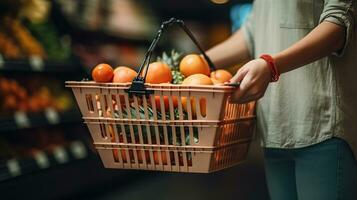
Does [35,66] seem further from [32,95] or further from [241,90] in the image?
[241,90]

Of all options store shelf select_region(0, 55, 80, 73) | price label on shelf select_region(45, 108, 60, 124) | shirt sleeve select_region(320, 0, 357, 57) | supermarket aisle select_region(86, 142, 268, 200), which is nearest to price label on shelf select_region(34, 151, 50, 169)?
price label on shelf select_region(45, 108, 60, 124)

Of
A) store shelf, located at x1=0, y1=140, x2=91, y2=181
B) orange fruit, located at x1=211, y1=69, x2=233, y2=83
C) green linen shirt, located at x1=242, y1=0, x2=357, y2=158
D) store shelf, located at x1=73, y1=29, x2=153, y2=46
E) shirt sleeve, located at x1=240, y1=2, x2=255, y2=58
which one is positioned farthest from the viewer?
store shelf, located at x1=73, y1=29, x2=153, y2=46

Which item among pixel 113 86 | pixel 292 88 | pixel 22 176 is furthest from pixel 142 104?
pixel 22 176

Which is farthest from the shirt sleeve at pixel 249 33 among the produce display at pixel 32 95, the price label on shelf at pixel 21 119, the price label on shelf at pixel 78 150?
the price label on shelf at pixel 78 150

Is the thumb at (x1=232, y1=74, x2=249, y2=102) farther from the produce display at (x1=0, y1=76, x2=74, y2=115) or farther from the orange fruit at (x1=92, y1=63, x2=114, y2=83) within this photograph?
the produce display at (x1=0, y1=76, x2=74, y2=115)

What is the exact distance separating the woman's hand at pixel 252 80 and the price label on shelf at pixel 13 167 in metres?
2.16

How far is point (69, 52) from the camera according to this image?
13.5 feet

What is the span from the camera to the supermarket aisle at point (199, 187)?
4.04 metres

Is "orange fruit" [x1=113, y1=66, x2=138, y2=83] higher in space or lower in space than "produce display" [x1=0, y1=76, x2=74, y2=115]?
higher

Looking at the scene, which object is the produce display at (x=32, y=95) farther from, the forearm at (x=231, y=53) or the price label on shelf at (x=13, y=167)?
the forearm at (x=231, y=53)

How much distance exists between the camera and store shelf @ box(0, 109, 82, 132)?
323 cm

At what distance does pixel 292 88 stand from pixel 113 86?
597mm

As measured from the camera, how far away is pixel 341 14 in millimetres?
1506

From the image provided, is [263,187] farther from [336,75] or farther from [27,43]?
[336,75]
